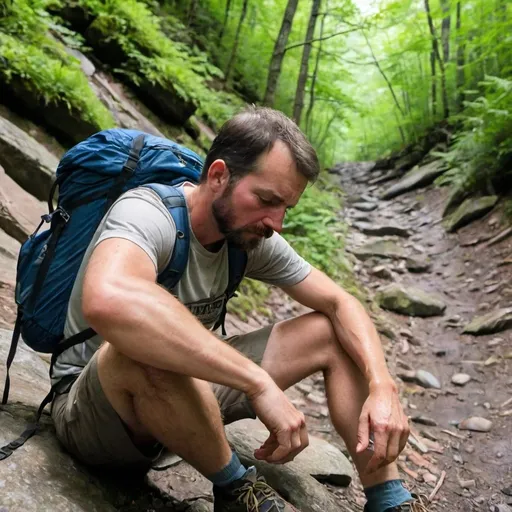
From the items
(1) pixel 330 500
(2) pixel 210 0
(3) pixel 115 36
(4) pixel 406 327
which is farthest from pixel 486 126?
(2) pixel 210 0

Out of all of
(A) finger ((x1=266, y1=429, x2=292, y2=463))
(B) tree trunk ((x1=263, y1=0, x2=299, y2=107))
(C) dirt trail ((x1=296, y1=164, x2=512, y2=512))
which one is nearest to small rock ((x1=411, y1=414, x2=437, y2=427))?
(C) dirt trail ((x1=296, y1=164, x2=512, y2=512))

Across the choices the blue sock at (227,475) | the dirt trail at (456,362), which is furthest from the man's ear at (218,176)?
the dirt trail at (456,362)

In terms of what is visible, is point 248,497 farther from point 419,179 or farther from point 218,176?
point 419,179

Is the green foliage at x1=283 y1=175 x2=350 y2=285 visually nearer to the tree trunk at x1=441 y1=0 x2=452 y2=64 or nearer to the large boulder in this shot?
the large boulder

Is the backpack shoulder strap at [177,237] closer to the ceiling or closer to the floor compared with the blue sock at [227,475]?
closer to the ceiling

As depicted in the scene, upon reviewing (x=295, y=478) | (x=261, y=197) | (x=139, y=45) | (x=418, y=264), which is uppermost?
(x=139, y=45)

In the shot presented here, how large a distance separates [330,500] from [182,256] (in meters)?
1.70

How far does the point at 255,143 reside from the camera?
6.86ft

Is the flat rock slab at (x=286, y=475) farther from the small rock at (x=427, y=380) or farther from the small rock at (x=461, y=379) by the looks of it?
the small rock at (x=461, y=379)

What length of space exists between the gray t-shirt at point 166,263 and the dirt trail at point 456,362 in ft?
5.21

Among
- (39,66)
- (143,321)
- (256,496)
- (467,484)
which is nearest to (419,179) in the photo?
(39,66)

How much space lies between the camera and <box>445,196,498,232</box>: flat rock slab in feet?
28.1

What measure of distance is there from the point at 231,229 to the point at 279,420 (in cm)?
85

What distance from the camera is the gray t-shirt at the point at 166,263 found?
186 centimetres
